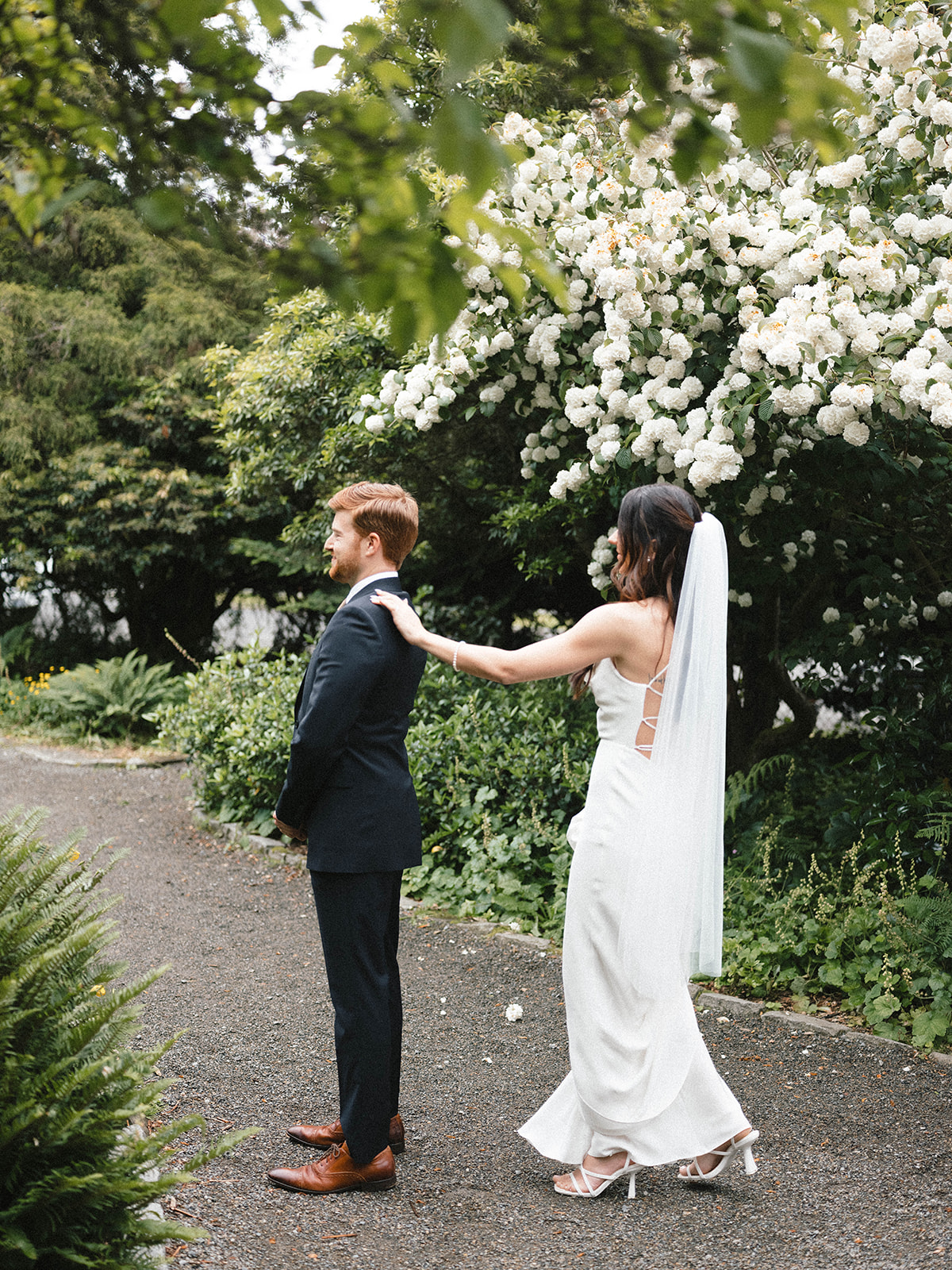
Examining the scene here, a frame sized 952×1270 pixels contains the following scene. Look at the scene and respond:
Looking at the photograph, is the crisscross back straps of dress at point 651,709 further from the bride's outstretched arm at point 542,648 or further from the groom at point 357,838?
the groom at point 357,838

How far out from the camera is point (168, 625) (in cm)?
1402

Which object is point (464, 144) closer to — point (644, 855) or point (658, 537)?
point (658, 537)

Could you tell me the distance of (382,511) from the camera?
331 cm

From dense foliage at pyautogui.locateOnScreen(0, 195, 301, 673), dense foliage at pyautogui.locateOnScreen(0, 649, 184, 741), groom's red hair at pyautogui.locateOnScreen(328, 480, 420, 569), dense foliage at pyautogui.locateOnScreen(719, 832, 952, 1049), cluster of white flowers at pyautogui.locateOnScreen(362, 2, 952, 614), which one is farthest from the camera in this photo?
dense foliage at pyautogui.locateOnScreen(0, 195, 301, 673)

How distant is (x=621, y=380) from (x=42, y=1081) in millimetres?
3697

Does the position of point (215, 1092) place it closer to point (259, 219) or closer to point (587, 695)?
point (259, 219)

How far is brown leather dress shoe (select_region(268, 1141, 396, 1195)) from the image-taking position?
3.10 m

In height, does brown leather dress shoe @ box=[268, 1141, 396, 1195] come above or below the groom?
below

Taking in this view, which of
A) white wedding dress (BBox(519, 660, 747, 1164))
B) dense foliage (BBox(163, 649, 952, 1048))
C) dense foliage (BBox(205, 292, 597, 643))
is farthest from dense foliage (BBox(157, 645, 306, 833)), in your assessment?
white wedding dress (BBox(519, 660, 747, 1164))

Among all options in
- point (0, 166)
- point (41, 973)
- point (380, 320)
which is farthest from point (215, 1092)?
point (380, 320)

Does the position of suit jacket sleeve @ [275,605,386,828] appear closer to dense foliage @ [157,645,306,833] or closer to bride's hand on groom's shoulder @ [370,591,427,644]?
bride's hand on groom's shoulder @ [370,591,427,644]

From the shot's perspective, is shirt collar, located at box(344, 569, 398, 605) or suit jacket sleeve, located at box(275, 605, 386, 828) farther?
shirt collar, located at box(344, 569, 398, 605)

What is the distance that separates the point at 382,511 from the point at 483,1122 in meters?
2.10

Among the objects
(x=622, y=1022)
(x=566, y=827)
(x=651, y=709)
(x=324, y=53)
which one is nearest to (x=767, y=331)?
(x=651, y=709)
